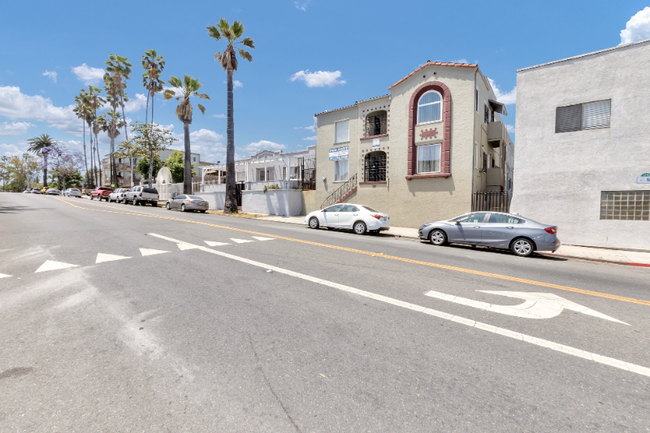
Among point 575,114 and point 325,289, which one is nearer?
point 325,289

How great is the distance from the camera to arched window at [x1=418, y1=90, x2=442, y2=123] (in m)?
18.2

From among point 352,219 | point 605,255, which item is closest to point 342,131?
point 352,219

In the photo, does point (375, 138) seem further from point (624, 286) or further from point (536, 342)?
point (536, 342)

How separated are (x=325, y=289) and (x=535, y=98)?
46.2ft

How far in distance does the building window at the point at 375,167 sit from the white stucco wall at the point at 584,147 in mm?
7939

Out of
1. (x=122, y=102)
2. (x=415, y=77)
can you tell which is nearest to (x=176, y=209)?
(x=415, y=77)

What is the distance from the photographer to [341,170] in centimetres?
2298

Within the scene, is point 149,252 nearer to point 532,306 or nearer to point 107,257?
point 107,257

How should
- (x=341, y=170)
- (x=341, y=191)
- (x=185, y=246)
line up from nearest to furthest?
1. (x=185, y=246)
2. (x=341, y=191)
3. (x=341, y=170)

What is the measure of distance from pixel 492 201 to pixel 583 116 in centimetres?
510

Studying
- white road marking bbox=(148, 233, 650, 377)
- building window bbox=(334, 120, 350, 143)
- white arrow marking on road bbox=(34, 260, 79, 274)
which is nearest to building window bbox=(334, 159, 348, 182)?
building window bbox=(334, 120, 350, 143)

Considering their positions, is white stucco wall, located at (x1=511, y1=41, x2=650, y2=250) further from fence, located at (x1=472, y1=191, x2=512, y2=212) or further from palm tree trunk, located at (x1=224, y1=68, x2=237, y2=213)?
palm tree trunk, located at (x1=224, y1=68, x2=237, y2=213)

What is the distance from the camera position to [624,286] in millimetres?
6695

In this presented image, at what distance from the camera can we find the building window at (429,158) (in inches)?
714
